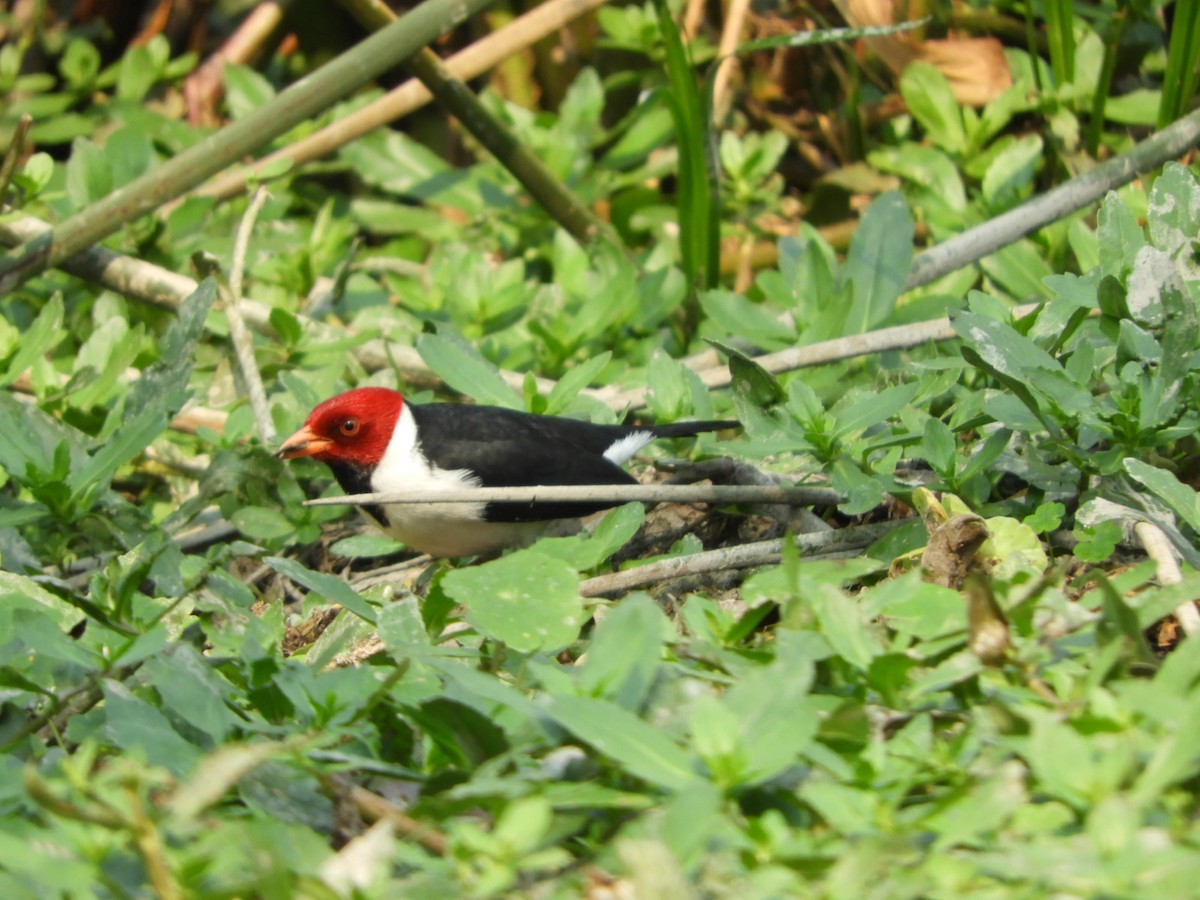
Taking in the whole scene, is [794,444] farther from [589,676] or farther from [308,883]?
[308,883]

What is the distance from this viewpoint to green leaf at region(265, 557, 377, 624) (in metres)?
2.08

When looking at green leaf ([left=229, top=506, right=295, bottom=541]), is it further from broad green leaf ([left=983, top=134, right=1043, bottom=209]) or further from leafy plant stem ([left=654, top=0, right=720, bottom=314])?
broad green leaf ([left=983, top=134, right=1043, bottom=209])

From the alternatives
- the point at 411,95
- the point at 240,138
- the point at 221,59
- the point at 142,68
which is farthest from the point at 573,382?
the point at 221,59

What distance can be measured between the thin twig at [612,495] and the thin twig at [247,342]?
0.92 metres

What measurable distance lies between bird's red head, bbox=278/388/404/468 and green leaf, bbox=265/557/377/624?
3.48 ft

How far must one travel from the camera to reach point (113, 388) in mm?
3508

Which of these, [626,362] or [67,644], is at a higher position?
[67,644]

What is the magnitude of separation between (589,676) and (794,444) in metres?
1.00

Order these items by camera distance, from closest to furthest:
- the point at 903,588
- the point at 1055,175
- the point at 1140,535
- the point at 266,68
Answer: the point at 903,588, the point at 1140,535, the point at 1055,175, the point at 266,68

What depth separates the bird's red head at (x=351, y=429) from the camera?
325 cm

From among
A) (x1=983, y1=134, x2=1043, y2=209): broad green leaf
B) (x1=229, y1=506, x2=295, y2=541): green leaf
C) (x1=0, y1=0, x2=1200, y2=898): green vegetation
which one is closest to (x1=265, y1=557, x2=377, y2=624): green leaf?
(x1=0, y1=0, x2=1200, y2=898): green vegetation

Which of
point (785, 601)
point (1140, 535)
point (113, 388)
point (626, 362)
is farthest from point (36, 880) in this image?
point (626, 362)

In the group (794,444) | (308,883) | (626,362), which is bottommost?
(626,362)

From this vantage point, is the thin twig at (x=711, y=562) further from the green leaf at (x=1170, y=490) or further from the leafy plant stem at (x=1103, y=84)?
the leafy plant stem at (x=1103, y=84)
